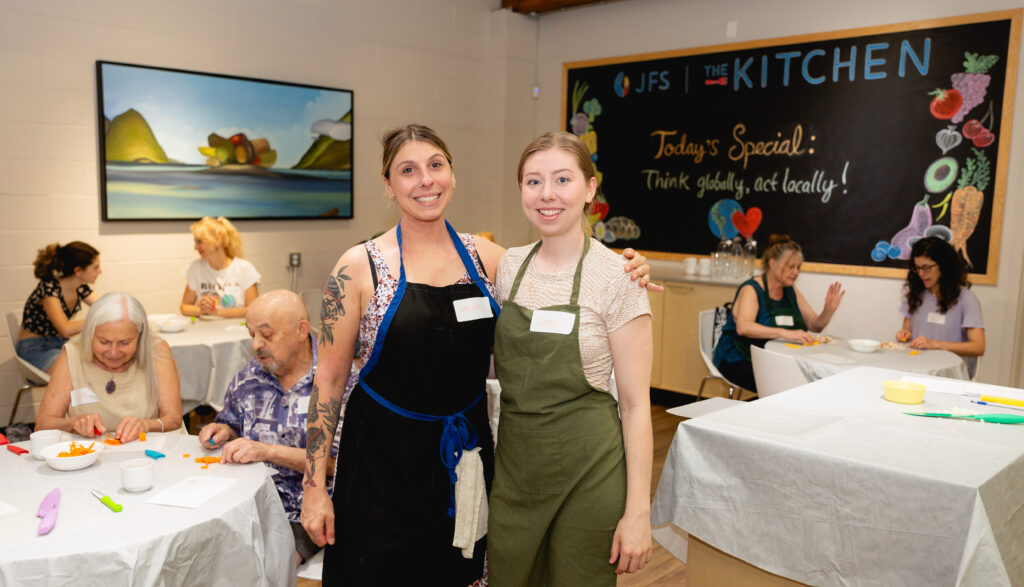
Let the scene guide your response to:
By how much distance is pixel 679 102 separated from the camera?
6.14 meters

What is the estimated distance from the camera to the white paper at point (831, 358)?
352 centimetres

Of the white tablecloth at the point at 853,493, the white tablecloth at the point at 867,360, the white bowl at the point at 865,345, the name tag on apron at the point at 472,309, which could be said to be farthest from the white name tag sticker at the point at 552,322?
the white bowl at the point at 865,345

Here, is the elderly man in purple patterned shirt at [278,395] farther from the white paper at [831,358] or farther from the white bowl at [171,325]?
the white paper at [831,358]

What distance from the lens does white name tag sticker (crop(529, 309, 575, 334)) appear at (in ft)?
5.23

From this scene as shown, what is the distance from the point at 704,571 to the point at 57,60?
4.64 m

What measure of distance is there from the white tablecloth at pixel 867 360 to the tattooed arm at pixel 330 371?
2.43 metres

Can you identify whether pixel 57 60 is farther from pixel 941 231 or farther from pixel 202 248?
pixel 941 231

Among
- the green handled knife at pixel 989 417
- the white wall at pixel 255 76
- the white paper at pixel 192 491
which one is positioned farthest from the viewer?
the white wall at pixel 255 76

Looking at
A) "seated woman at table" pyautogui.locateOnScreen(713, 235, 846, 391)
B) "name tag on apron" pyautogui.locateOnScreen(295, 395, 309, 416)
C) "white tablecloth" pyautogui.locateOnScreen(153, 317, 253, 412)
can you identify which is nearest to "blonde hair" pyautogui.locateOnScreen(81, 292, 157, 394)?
"name tag on apron" pyautogui.locateOnScreen(295, 395, 309, 416)

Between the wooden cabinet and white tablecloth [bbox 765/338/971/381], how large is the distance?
1.56 m

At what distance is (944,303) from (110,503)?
4.08 m

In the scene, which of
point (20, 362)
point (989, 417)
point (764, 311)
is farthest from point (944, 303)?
point (20, 362)

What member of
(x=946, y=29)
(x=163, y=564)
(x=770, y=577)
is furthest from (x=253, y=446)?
(x=946, y=29)

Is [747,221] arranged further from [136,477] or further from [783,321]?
[136,477]
